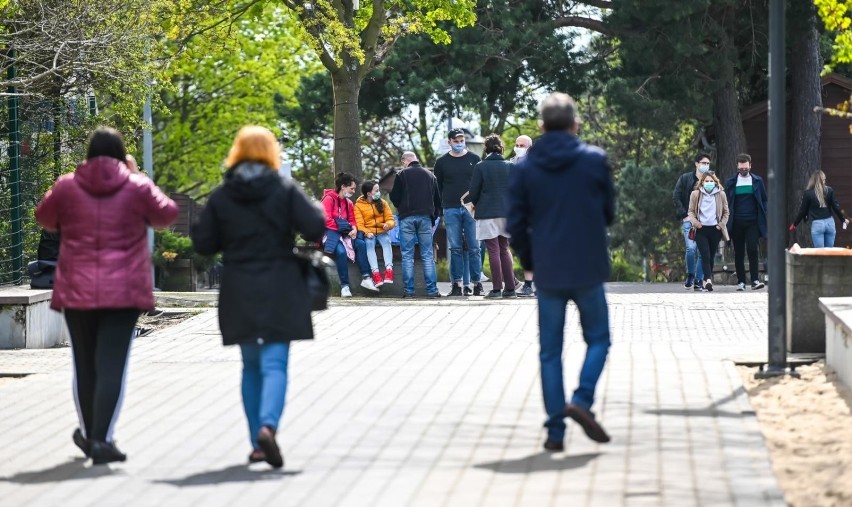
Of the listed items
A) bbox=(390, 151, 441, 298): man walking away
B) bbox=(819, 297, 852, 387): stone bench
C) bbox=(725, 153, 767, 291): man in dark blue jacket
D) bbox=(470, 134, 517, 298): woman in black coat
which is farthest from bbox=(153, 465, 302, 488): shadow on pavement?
bbox=(725, 153, 767, 291): man in dark blue jacket

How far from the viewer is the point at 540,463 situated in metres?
7.93

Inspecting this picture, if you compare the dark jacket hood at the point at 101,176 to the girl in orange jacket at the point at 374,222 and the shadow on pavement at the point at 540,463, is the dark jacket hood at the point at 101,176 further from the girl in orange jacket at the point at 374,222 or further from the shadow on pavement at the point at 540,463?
the girl in orange jacket at the point at 374,222

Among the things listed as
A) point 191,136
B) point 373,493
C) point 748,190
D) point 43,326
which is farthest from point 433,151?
point 373,493

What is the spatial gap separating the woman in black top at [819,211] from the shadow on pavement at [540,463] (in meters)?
14.6

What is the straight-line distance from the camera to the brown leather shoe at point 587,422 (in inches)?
326

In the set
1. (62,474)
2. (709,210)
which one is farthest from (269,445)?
(709,210)

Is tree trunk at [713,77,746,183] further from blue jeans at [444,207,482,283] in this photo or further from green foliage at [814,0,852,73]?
green foliage at [814,0,852,73]

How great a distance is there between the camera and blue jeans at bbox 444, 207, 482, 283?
19.8m

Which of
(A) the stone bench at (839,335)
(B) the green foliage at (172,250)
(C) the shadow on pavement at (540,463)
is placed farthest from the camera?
(B) the green foliage at (172,250)

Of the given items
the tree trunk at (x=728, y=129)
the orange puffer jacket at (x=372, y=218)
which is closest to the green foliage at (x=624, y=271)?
the tree trunk at (x=728, y=129)

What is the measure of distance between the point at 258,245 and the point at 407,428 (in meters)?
1.54

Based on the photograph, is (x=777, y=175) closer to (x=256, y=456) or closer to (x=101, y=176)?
(x=256, y=456)

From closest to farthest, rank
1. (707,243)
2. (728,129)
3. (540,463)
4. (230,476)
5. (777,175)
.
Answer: (230,476), (540,463), (777,175), (707,243), (728,129)

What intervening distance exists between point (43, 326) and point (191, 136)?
37.1m
